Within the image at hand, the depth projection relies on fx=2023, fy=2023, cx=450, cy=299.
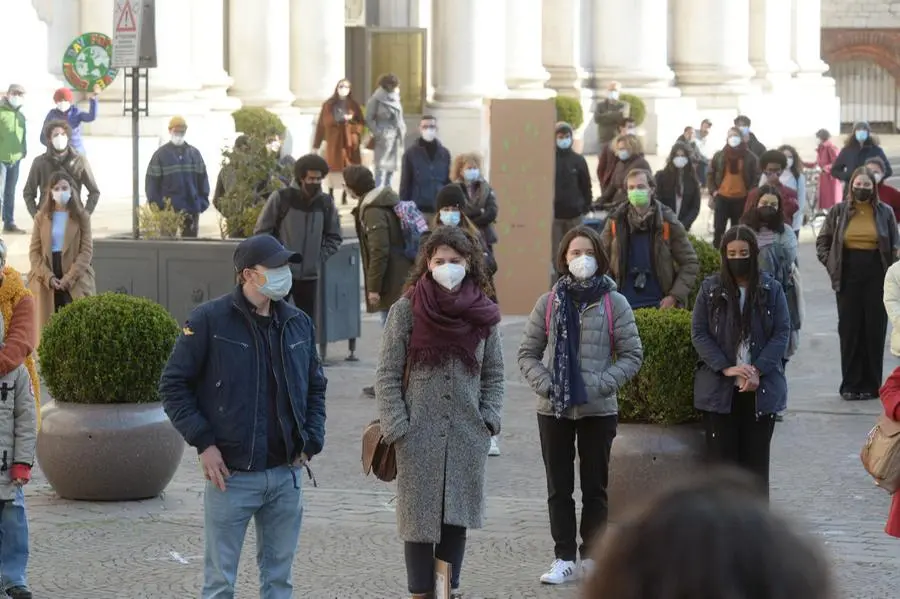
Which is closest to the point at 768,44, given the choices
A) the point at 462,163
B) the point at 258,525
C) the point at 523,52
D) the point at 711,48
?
the point at 711,48

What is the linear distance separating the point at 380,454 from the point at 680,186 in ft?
49.7

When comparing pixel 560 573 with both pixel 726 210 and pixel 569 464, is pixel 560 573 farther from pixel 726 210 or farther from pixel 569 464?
pixel 726 210

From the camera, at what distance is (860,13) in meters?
62.4

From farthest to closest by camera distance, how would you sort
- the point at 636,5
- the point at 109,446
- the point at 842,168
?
the point at 636,5
the point at 842,168
the point at 109,446

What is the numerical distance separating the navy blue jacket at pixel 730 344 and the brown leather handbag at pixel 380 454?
217cm

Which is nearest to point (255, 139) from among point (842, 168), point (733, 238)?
point (733, 238)

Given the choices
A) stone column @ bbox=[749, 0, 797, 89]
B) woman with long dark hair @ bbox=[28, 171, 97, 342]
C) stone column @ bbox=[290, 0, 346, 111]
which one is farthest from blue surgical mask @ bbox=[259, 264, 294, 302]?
Result: stone column @ bbox=[749, 0, 797, 89]

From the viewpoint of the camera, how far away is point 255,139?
15938 mm

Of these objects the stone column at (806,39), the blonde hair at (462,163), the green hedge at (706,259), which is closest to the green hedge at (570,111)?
the stone column at (806,39)

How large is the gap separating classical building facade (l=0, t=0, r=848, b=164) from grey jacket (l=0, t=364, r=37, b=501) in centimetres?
1820

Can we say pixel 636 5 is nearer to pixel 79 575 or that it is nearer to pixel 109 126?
pixel 109 126

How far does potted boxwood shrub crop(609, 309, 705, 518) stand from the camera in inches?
373

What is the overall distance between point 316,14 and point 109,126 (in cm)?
601

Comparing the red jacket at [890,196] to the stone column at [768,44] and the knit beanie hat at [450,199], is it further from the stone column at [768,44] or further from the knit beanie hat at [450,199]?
the stone column at [768,44]
